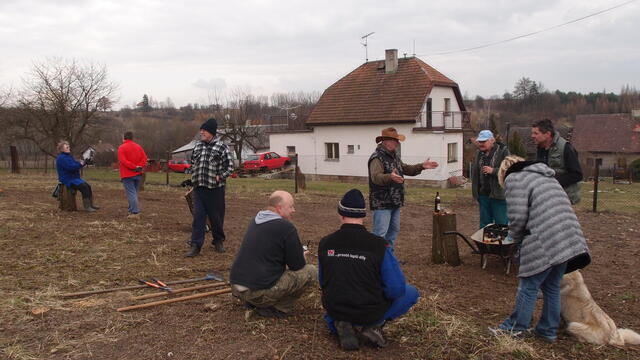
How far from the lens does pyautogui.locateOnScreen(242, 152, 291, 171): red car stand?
33156 millimetres

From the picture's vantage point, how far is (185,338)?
13.3 feet

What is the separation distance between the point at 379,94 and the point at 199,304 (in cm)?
2615

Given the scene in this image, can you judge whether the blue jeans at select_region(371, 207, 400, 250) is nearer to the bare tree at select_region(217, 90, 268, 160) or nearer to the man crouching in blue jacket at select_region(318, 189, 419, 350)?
the man crouching in blue jacket at select_region(318, 189, 419, 350)

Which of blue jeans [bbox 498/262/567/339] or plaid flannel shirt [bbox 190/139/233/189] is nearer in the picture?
blue jeans [bbox 498/262/567/339]

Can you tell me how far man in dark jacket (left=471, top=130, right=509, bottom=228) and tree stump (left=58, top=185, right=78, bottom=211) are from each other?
8.00 metres

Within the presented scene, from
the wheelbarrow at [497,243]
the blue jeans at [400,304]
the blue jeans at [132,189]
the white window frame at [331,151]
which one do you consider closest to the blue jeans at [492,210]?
the wheelbarrow at [497,243]

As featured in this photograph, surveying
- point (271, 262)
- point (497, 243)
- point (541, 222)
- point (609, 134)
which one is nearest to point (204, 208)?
point (271, 262)

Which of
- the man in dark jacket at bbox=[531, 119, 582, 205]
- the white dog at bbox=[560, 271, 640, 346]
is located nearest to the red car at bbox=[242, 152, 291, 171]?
the man in dark jacket at bbox=[531, 119, 582, 205]

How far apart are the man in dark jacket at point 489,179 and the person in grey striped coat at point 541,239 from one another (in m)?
2.20

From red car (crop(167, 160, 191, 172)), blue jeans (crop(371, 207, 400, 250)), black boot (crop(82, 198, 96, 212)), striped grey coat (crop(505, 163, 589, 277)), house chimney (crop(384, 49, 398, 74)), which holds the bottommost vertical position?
red car (crop(167, 160, 191, 172))

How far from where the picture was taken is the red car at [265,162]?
33.2m

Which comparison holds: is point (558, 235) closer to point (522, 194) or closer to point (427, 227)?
point (522, 194)

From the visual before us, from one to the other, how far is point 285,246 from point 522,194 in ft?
6.60

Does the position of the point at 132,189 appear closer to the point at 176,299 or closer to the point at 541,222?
the point at 176,299
